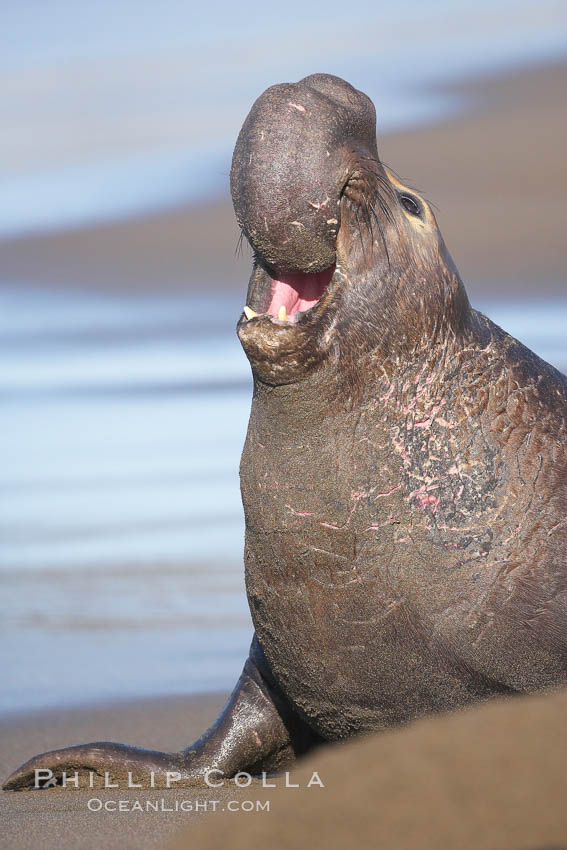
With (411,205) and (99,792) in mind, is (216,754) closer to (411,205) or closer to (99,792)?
(99,792)

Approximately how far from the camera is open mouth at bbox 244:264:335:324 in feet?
12.6

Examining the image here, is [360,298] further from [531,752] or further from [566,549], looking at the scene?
[531,752]

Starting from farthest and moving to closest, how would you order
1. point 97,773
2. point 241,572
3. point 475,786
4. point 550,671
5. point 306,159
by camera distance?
point 241,572 < point 97,773 < point 550,671 < point 306,159 < point 475,786

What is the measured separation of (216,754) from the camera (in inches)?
185

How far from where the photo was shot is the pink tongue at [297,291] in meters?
3.85

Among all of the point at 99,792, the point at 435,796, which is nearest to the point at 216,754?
the point at 99,792

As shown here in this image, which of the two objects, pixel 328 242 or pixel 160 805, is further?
pixel 160 805

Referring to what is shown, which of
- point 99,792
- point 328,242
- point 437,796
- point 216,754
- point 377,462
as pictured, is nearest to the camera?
point 437,796

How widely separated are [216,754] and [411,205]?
1991 mm

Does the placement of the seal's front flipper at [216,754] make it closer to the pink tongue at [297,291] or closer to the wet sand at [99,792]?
the wet sand at [99,792]

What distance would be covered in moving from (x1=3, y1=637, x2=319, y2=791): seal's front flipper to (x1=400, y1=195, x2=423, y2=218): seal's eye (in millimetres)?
1633

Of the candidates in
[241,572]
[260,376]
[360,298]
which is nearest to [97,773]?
[260,376]

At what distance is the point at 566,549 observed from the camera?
3.83 metres

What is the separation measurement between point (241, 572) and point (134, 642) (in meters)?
2.03
